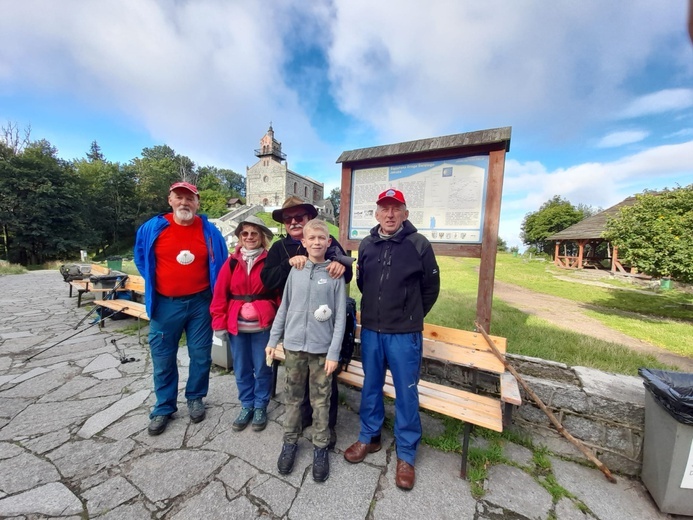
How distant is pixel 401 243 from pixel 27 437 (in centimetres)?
366

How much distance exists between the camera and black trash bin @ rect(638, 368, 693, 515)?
1836 mm

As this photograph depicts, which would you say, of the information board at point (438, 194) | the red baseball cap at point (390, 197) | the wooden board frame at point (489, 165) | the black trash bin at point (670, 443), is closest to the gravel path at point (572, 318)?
the black trash bin at point (670, 443)

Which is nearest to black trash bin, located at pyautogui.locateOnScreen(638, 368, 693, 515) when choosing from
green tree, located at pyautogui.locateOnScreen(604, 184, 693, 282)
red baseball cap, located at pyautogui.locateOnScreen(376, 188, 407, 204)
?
red baseball cap, located at pyautogui.locateOnScreen(376, 188, 407, 204)

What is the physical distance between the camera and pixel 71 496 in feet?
6.24

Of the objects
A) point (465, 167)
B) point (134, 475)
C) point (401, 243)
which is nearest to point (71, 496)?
point (134, 475)

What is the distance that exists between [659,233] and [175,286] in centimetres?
887

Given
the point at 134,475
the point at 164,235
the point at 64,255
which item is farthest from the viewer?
the point at 64,255

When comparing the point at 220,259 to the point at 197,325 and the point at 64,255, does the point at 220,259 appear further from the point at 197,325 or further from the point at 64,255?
the point at 64,255

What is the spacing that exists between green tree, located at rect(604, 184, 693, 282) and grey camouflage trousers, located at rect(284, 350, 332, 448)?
7.61m

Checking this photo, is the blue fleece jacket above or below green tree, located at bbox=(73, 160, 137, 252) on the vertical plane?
below

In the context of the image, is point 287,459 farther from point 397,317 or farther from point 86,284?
point 86,284

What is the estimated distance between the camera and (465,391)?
268cm

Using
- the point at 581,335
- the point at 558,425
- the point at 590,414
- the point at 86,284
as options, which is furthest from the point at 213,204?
the point at 590,414

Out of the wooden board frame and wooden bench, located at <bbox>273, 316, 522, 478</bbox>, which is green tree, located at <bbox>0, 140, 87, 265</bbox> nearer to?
wooden bench, located at <bbox>273, 316, 522, 478</bbox>
